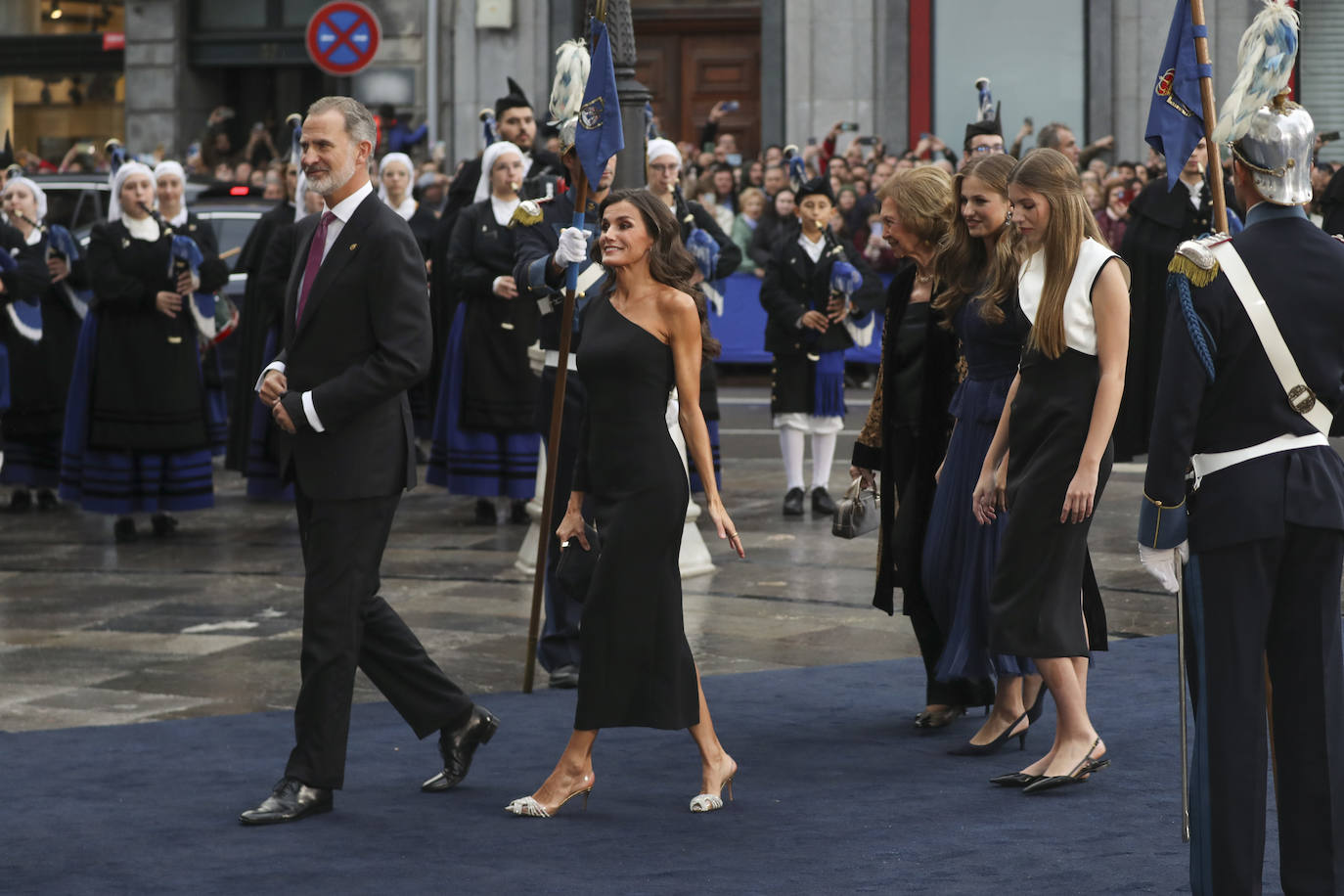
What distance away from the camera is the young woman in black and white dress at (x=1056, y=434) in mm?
5973

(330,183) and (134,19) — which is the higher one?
(134,19)

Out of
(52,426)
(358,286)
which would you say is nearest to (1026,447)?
(358,286)

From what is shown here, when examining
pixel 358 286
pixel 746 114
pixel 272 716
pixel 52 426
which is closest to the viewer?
pixel 358 286

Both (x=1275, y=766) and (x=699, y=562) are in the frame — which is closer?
(x=1275, y=766)

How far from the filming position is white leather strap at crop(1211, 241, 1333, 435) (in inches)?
179

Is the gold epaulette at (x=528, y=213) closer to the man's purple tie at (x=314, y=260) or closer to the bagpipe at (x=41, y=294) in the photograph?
the man's purple tie at (x=314, y=260)

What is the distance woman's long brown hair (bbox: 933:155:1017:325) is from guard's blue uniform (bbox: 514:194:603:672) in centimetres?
126

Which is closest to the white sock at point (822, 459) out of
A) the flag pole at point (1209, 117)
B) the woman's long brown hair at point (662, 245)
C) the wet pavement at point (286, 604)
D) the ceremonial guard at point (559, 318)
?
the wet pavement at point (286, 604)

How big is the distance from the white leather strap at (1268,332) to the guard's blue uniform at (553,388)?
305 cm

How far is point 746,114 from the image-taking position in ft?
82.8

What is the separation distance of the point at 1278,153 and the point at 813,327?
7.49 m

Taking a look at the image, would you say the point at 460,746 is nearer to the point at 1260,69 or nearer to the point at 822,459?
the point at 1260,69

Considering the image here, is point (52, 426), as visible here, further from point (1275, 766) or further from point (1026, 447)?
point (1275, 766)

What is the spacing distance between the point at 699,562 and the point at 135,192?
3837mm
